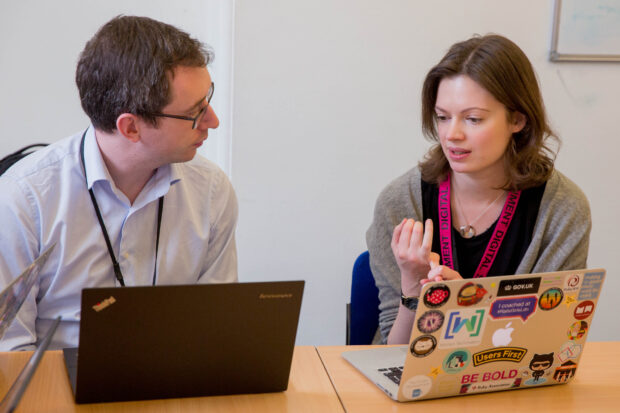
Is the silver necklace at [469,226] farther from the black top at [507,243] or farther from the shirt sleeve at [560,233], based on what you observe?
the shirt sleeve at [560,233]

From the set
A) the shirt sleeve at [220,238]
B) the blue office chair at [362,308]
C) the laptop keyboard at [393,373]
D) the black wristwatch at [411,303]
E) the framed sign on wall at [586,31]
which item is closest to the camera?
the laptop keyboard at [393,373]

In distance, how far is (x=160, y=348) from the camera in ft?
3.70

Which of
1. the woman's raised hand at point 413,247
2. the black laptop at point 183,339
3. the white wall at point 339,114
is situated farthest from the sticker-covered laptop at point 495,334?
the white wall at point 339,114

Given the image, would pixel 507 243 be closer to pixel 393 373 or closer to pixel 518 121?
pixel 518 121

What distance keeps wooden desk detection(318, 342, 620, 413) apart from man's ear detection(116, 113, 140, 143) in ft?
2.16

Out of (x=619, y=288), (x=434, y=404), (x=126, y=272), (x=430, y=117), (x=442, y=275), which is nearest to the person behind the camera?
(x=434, y=404)

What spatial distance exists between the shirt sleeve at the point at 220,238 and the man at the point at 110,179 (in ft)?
0.38

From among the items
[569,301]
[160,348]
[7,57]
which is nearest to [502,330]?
[569,301]

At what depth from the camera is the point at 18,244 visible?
149 centimetres

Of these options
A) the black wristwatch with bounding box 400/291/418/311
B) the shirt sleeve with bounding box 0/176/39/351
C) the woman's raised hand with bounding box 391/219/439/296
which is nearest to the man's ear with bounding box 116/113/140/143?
the shirt sleeve with bounding box 0/176/39/351

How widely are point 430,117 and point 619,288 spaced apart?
1.37 m

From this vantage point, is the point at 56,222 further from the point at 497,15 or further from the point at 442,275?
the point at 497,15

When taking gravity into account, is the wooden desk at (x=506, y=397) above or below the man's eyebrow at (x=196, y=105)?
below

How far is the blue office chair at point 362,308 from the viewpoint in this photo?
195 centimetres
